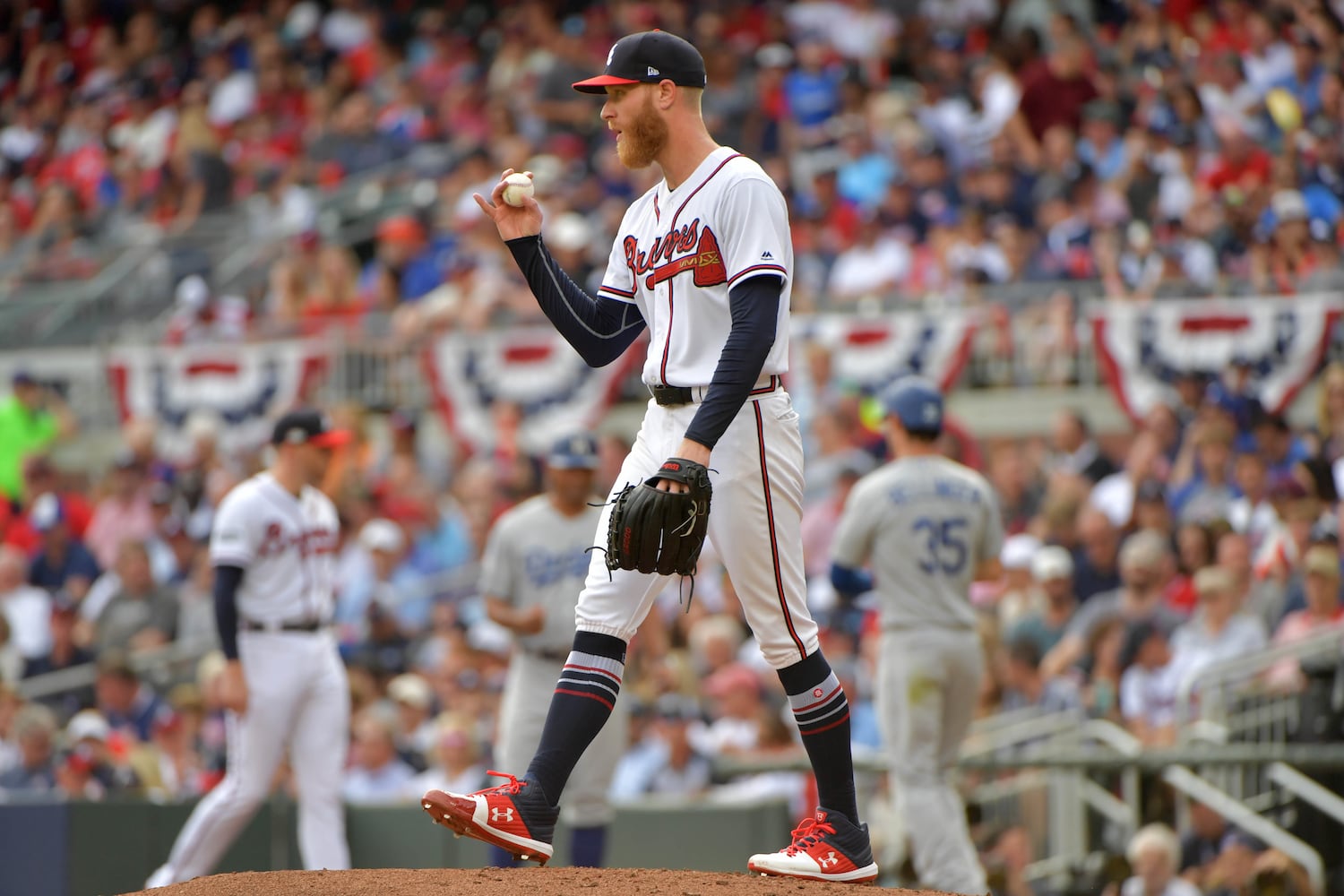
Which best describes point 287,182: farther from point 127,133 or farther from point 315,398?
point 315,398

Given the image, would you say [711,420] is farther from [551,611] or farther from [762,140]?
[762,140]

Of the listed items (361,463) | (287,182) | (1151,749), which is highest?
(287,182)

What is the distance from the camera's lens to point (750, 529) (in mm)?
4422

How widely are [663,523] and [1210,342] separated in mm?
7115

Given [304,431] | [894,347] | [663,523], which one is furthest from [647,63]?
[894,347]

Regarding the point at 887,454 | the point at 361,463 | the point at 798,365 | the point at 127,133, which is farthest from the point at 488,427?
the point at 127,133

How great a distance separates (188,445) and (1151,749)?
866 centimetres

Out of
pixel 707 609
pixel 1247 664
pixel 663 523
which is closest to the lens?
pixel 663 523

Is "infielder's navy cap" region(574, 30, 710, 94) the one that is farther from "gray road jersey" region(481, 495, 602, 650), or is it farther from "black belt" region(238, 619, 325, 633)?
"black belt" region(238, 619, 325, 633)

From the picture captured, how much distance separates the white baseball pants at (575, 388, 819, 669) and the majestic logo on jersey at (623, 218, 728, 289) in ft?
1.08

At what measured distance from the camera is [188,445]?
13617 mm

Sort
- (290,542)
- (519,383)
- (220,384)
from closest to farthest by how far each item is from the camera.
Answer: (290,542) < (519,383) < (220,384)

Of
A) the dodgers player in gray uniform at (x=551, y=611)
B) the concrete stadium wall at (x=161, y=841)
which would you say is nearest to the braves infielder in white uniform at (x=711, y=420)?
the dodgers player in gray uniform at (x=551, y=611)

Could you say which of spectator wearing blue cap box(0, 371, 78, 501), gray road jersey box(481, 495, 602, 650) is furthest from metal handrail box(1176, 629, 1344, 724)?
spectator wearing blue cap box(0, 371, 78, 501)
